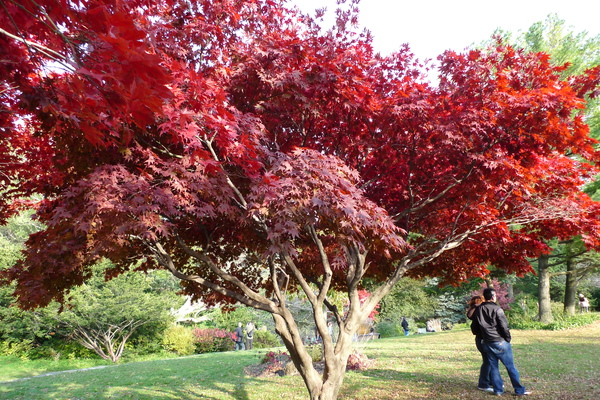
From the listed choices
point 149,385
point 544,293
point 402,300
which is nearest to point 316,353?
point 149,385

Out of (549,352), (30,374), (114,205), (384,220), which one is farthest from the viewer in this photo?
(30,374)

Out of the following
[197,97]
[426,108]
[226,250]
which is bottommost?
[226,250]

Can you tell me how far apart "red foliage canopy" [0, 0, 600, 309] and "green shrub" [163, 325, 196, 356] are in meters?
12.0

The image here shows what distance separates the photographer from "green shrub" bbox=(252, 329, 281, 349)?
18.5m

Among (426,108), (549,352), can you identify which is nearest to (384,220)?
(426,108)

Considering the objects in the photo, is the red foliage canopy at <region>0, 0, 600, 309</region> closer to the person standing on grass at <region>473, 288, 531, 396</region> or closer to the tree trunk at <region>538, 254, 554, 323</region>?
the person standing on grass at <region>473, 288, 531, 396</region>

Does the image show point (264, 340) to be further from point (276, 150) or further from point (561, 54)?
point (561, 54)

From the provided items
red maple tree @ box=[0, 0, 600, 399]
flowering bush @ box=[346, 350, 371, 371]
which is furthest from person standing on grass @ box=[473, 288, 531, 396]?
flowering bush @ box=[346, 350, 371, 371]

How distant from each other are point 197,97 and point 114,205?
1.18 meters

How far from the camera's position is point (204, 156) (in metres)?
3.22

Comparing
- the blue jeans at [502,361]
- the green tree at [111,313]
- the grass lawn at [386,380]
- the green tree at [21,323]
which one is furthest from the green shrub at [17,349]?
the blue jeans at [502,361]

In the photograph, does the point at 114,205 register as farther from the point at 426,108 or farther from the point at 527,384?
the point at 527,384

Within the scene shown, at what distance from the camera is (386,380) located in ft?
20.4

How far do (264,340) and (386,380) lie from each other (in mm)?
13679
